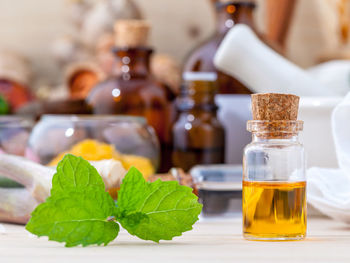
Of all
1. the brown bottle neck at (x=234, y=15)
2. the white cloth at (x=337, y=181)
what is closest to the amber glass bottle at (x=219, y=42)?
the brown bottle neck at (x=234, y=15)

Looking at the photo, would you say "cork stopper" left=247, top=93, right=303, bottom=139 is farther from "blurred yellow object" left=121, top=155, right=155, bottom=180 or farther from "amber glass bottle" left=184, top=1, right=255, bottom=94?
"amber glass bottle" left=184, top=1, right=255, bottom=94

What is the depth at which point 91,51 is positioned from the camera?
1.41 m

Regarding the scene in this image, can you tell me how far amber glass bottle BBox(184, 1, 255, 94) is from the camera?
1.03 meters

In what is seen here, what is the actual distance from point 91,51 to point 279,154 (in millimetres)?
967

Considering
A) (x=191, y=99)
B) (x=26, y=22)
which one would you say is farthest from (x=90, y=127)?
(x=26, y=22)

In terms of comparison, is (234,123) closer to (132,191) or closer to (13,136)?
(13,136)

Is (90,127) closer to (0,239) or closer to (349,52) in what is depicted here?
(0,239)

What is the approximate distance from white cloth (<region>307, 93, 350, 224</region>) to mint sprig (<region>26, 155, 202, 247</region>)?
0.56 ft

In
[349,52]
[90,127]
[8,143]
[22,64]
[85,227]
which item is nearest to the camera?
[85,227]

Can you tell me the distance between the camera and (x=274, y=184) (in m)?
0.49

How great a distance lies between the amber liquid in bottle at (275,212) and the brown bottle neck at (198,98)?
45cm

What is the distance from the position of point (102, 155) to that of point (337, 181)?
0.27m

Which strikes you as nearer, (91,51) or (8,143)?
(8,143)

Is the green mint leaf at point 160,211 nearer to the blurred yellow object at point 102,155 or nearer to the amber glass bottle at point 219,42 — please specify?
the blurred yellow object at point 102,155
